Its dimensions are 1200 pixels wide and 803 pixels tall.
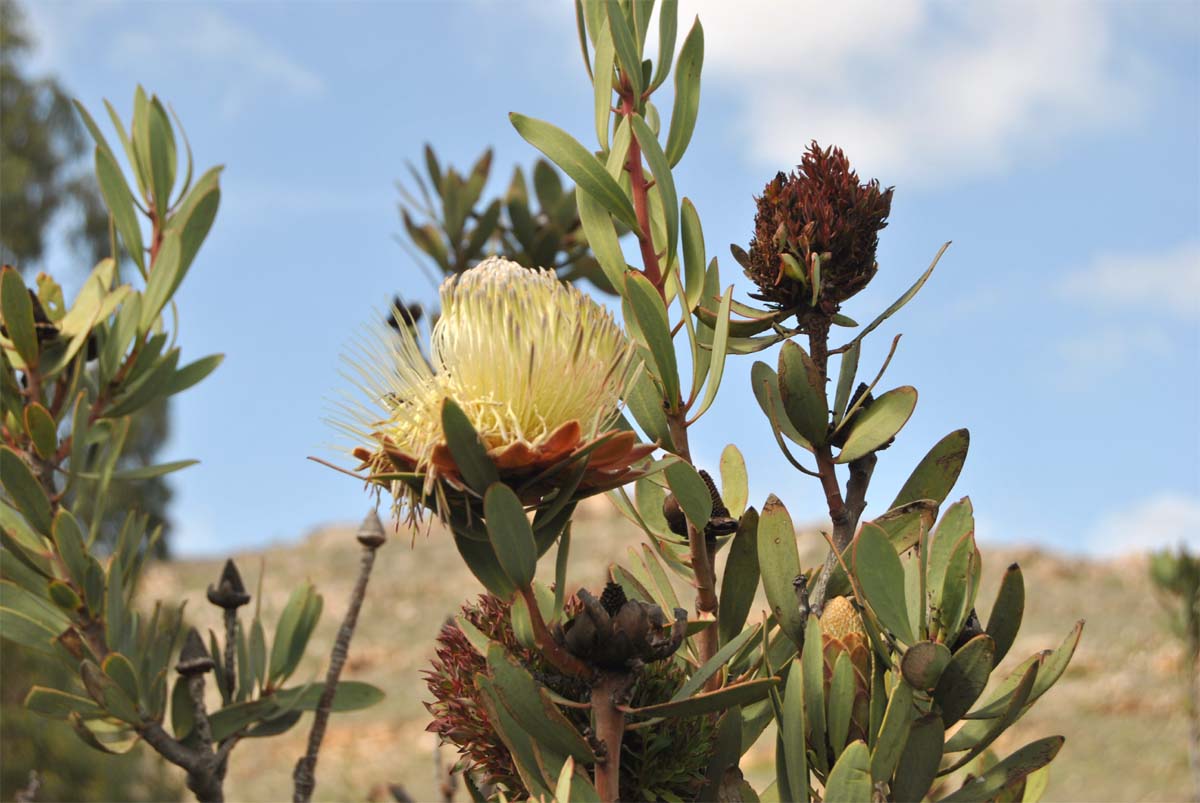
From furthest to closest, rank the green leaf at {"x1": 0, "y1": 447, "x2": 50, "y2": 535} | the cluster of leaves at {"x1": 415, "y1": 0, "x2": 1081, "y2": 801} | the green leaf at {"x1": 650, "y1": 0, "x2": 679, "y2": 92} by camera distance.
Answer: the green leaf at {"x1": 0, "y1": 447, "x2": 50, "y2": 535} < the green leaf at {"x1": 650, "y1": 0, "x2": 679, "y2": 92} < the cluster of leaves at {"x1": 415, "y1": 0, "x2": 1081, "y2": 801}

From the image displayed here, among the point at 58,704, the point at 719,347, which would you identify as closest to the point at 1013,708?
the point at 719,347

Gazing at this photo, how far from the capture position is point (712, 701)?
0.85 m

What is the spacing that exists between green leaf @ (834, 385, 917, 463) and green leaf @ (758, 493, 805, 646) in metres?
0.10

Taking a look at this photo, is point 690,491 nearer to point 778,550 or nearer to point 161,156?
point 778,550

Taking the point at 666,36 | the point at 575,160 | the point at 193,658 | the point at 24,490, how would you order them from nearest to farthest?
the point at 575,160 → the point at 666,36 → the point at 24,490 → the point at 193,658

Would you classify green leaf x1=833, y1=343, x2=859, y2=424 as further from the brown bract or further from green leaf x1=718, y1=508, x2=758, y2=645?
the brown bract

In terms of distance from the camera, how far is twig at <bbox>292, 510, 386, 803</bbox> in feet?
5.47

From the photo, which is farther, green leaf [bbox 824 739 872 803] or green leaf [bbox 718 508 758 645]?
green leaf [bbox 718 508 758 645]

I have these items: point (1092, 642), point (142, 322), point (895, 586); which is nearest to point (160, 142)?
point (142, 322)

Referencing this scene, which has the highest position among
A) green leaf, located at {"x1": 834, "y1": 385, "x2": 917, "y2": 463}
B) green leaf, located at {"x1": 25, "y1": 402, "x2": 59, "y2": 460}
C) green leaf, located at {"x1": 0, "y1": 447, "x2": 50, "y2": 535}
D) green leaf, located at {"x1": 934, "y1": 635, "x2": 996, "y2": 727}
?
green leaf, located at {"x1": 25, "y1": 402, "x2": 59, "y2": 460}

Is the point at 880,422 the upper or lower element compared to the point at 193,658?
upper

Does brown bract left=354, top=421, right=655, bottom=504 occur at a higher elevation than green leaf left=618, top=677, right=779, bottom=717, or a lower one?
higher

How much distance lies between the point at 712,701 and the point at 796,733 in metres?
0.10

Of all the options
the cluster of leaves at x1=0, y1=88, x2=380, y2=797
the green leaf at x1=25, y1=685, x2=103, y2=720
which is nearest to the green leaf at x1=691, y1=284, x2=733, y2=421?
the cluster of leaves at x1=0, y1=88, x2=380, y2=797
